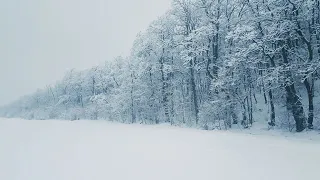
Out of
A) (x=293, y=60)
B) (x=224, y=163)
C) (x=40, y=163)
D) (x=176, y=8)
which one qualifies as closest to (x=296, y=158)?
(x=224, y=163)

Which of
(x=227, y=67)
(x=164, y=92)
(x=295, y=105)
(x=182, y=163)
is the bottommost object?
(x=182, y=163)

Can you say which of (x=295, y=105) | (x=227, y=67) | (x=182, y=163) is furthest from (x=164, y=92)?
(x=182, y=163)

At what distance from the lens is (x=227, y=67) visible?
3097 centimetres

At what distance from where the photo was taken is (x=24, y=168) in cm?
1508

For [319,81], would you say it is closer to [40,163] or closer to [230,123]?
[230,123]

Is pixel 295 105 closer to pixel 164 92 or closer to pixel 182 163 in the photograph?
pixel 182 163

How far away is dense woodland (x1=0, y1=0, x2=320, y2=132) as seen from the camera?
902 inches

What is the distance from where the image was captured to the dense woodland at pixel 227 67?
22.9 meters

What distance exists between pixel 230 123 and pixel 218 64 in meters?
7.21

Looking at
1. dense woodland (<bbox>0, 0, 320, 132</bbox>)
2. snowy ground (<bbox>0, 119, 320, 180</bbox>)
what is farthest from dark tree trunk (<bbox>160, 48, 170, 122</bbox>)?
snowy ground (<bbox>0, 119, 320, 180</bbox>)

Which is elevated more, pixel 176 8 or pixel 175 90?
pixel 176 8

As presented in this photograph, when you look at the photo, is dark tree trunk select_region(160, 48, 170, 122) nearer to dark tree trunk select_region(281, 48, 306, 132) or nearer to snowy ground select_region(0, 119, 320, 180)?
dark tree trunk select_region(281, 48, 306, 132)

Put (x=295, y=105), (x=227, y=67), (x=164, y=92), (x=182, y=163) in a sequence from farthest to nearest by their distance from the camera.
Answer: (x=164, y=92), (x=227, y=67), (x=295, y=105), (x=182, y=163)

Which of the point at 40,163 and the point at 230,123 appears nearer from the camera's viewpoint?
the point at 40,163
